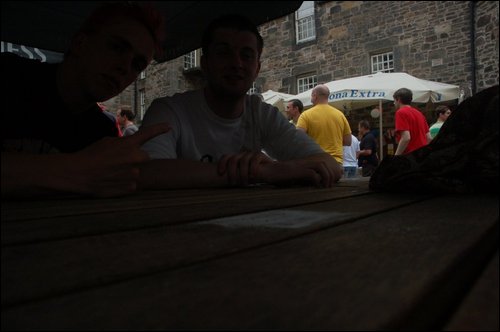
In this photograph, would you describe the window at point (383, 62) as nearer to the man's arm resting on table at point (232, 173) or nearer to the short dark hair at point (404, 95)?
the short dark hair at point (404, 95)

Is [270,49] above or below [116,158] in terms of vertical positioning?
above

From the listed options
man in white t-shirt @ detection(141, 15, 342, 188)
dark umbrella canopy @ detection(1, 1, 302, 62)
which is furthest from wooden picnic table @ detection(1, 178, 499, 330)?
dark umbrella canopy @ detection(1, 1, 302, 62)

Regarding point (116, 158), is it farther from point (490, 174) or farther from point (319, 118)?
point (319, 118)

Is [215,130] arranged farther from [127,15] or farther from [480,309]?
[480,309]

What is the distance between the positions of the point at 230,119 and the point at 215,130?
10 centimetres

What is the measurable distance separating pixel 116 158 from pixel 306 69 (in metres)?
12.8

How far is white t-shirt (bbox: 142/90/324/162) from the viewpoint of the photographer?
1996 mm

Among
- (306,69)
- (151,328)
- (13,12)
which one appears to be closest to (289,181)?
(151,328)

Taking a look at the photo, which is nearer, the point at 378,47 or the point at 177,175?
the point at 177,175

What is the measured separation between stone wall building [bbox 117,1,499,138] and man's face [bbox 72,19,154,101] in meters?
7.71

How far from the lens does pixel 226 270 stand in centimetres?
43

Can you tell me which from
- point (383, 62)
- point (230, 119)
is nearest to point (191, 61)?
point (383, 62)

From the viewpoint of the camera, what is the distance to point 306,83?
13.7m

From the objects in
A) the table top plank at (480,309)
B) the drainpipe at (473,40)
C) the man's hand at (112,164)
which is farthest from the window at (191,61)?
the table top plank at (480,309)
